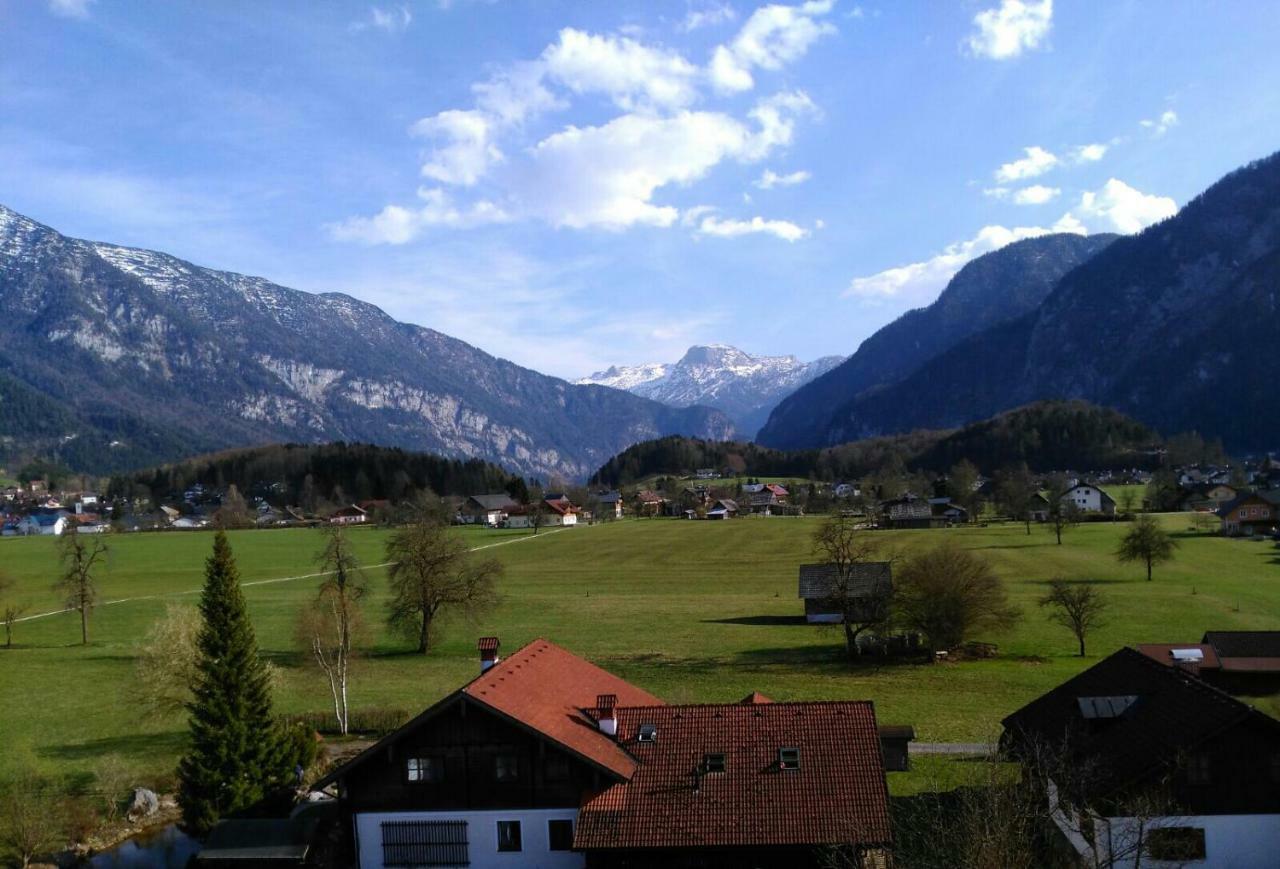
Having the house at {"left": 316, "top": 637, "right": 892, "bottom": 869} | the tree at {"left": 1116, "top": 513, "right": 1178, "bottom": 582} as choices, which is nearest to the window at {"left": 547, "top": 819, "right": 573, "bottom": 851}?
the house at {"left": 316, "top": 637, "right": 892, "bottom": 869}

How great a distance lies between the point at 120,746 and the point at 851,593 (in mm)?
40121

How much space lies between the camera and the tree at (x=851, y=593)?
182ft

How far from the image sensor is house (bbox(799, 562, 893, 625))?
5678 cm

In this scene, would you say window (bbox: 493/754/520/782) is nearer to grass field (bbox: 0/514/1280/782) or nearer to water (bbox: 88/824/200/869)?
water (bbox: 88/824/200/869)

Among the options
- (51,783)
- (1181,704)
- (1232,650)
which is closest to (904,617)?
(1232,650)

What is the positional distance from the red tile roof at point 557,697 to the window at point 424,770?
2.13 m

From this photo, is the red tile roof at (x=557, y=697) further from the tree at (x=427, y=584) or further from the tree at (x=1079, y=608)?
the tree at (x=1079, y=608)

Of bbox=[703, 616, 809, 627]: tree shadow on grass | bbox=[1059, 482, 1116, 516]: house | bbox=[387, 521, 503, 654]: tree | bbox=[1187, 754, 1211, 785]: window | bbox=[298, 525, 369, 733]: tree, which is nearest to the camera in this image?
bbox=[1187, 754, 1211, 785]: window

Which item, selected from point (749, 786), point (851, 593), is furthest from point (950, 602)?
point (749, 786)

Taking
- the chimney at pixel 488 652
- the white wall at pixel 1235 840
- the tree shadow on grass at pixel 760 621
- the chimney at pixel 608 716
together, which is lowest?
the tree shadow on grass at pixel 760 621

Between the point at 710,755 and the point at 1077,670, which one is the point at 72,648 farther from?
the point at 1077,670

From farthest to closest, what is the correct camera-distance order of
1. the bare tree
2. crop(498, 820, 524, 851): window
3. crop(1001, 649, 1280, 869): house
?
the bare tree → crop(498, 820, 524, 851): window → crop(1001, 649, 1280, 869): house

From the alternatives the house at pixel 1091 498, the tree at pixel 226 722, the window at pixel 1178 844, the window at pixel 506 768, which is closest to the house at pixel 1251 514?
the house at pixel 1091 498

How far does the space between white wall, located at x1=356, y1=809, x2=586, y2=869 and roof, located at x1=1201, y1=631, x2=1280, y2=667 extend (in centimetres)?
3405
